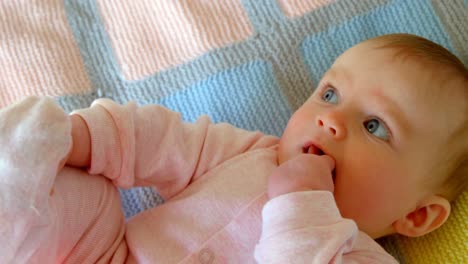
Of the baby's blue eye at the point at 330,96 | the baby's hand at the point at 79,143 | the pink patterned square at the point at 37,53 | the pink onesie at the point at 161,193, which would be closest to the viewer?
the pink onesie at the point at 161,193

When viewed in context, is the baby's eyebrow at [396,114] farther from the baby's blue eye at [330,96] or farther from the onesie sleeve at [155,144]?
the onesie sleeve at [155,144]

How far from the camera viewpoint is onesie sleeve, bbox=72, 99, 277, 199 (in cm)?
80

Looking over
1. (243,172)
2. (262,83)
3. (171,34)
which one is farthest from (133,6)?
(243,172)

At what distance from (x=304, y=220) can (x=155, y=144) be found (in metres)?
0.27

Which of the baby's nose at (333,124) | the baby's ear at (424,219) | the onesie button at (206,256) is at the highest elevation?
the baby's nose at (333,124)

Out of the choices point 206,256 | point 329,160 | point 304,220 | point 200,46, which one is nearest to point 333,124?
point 329,160

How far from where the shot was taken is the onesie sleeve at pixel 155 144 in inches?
31.7

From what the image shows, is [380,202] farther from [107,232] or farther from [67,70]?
[67,70]

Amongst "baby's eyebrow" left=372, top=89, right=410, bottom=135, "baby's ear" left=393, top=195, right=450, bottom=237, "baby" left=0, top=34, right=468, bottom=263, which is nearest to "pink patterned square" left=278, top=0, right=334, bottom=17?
"baby" left=0, top=34, right=468, bottom=263

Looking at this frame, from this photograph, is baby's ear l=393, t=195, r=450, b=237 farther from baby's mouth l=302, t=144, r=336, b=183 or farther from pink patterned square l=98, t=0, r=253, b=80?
pink patterned square l=98, t=0, r=253, b=80

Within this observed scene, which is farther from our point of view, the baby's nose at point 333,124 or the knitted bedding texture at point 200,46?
the knitted bedding texture at point 200,46

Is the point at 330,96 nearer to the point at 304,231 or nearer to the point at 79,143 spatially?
the point at 304,231

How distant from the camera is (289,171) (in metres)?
0.79

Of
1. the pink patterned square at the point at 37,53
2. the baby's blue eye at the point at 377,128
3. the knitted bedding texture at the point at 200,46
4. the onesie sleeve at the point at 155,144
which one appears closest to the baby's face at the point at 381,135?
the baby's blue eye at the point at 377,128
